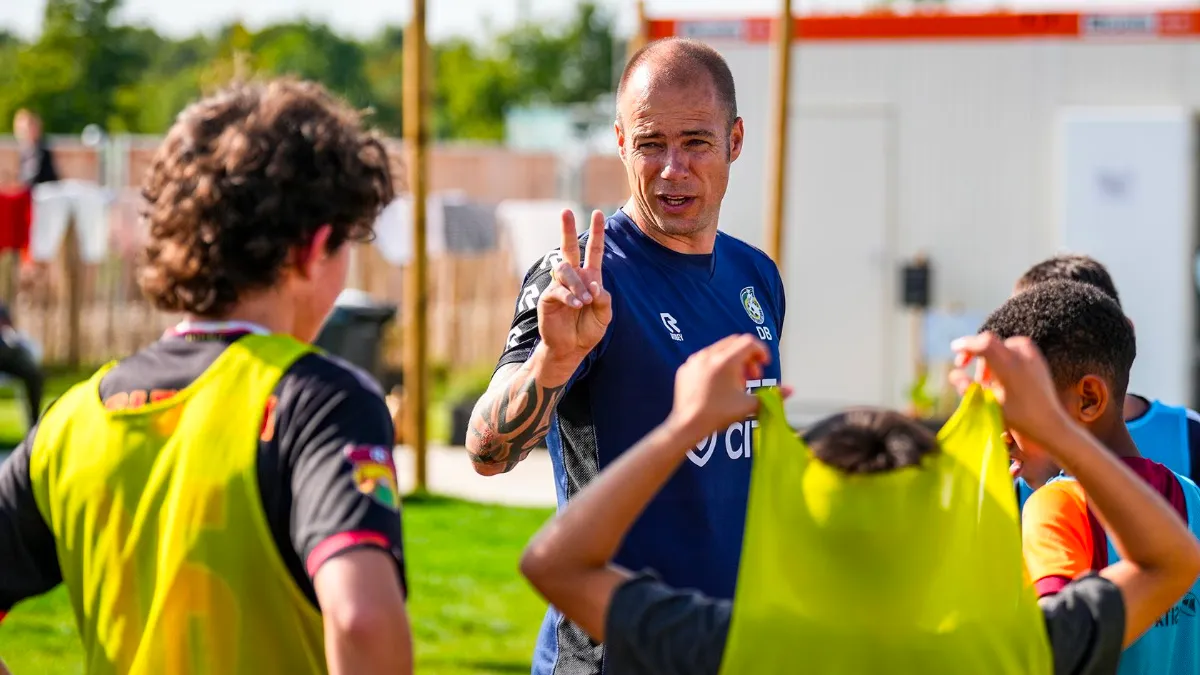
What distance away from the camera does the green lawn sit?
5992 mm

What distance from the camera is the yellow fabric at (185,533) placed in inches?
76.2

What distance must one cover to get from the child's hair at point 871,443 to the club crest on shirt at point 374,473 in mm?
563

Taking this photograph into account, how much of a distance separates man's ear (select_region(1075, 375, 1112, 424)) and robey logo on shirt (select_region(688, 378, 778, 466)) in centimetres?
55

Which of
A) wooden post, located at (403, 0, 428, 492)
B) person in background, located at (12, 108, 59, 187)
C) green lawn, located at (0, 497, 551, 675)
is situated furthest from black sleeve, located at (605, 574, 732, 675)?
person in background, located at (12, 108, 59, 187)

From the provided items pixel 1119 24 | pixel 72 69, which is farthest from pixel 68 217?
pixel 72 69

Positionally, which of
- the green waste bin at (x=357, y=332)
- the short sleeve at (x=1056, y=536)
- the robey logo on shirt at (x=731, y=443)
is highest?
the robey logo on shirt at (x=731, y=443)

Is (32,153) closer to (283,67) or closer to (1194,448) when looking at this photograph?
(1194,448)

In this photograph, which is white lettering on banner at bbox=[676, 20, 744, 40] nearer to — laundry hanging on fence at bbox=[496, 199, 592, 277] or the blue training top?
laundry hanging on fence at bbox=[496, 199, 592, 277]

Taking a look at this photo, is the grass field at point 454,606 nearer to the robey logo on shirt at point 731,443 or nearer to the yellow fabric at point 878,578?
the robey logo on shirt at point 731,443

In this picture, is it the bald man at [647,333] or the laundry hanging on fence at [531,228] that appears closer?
the bald man at [647,333]

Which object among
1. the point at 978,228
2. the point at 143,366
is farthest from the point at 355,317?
the point at 143,366

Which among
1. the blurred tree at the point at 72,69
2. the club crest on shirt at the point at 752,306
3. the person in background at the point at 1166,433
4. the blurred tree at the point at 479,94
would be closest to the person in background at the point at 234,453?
the club crest on shirt at the point at 752,306

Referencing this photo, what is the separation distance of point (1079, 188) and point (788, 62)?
3.84m

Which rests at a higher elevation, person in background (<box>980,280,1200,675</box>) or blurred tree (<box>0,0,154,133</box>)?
blurred tree (<box>0,0,154,133</box>)
